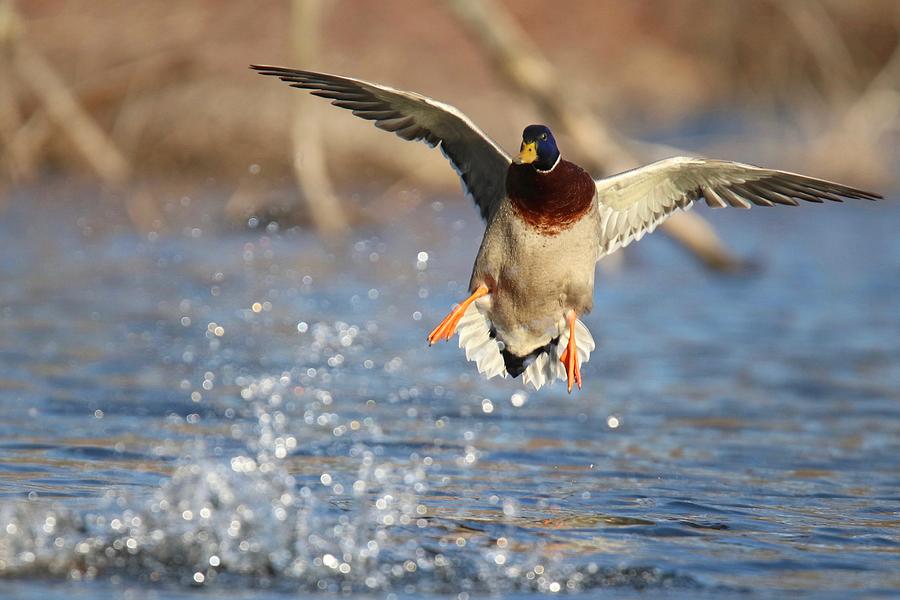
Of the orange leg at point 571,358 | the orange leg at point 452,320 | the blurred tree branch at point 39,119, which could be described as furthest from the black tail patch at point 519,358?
the blurred tree branch at point 39,119

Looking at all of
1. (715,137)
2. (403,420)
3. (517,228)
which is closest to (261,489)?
(517,228)

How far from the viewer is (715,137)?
1811cm

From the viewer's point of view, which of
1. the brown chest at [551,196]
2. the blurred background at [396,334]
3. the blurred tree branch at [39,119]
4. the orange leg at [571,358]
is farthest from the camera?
the blurred tree branch at [39,119]

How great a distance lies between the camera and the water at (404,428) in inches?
190

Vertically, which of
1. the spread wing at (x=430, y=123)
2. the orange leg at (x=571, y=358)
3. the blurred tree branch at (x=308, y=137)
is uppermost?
the blurred tree branch at (x=308, y=137)

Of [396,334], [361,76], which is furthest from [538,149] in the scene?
[361,76]

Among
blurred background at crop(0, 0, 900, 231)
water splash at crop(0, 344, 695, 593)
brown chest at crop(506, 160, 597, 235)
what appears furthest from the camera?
blurred background at crop(0, 0, 900, 231)

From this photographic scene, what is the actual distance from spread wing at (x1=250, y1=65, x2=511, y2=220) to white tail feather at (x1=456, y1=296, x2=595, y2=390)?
0.44m

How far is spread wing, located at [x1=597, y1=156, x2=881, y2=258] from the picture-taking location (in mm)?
6141

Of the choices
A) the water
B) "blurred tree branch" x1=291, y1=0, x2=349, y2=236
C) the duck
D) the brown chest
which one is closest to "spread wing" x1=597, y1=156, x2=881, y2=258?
the duck

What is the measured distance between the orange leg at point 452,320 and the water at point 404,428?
25.5 inches

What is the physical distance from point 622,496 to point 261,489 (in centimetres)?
162

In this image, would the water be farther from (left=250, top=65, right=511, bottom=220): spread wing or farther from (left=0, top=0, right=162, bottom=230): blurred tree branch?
(left=250, top=65, right=511, bottom=220): spread wing

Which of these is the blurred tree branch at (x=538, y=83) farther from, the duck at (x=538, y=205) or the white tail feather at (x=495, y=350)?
the white tail feather at (x=495, y=350)
